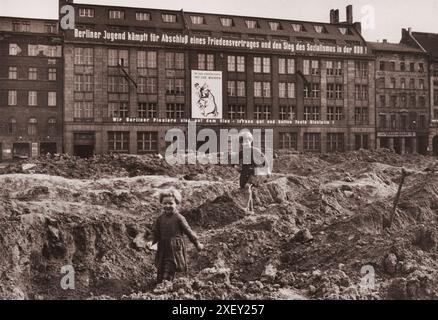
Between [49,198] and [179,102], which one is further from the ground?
[179,102]

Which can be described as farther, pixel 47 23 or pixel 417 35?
pixel 417 35

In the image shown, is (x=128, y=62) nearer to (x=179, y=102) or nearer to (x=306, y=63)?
(x=179, y=102)

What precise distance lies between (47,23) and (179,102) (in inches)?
520

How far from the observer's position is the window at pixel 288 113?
51.4 m

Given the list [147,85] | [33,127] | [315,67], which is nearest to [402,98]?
[315,67]

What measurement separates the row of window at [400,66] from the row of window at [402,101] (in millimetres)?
2962

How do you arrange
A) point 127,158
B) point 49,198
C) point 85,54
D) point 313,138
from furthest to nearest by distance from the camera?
point 313,138
point 85,54
point 127,158
point 49,198

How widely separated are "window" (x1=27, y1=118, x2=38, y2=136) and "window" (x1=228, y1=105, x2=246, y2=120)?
658 inches

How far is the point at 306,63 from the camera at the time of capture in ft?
171

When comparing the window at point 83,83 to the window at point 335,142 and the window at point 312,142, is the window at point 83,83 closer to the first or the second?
the window at point 312,142

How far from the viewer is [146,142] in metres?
47.2

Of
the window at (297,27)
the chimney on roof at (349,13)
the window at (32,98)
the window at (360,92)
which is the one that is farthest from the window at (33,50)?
the chimney on roof at (349,13)
